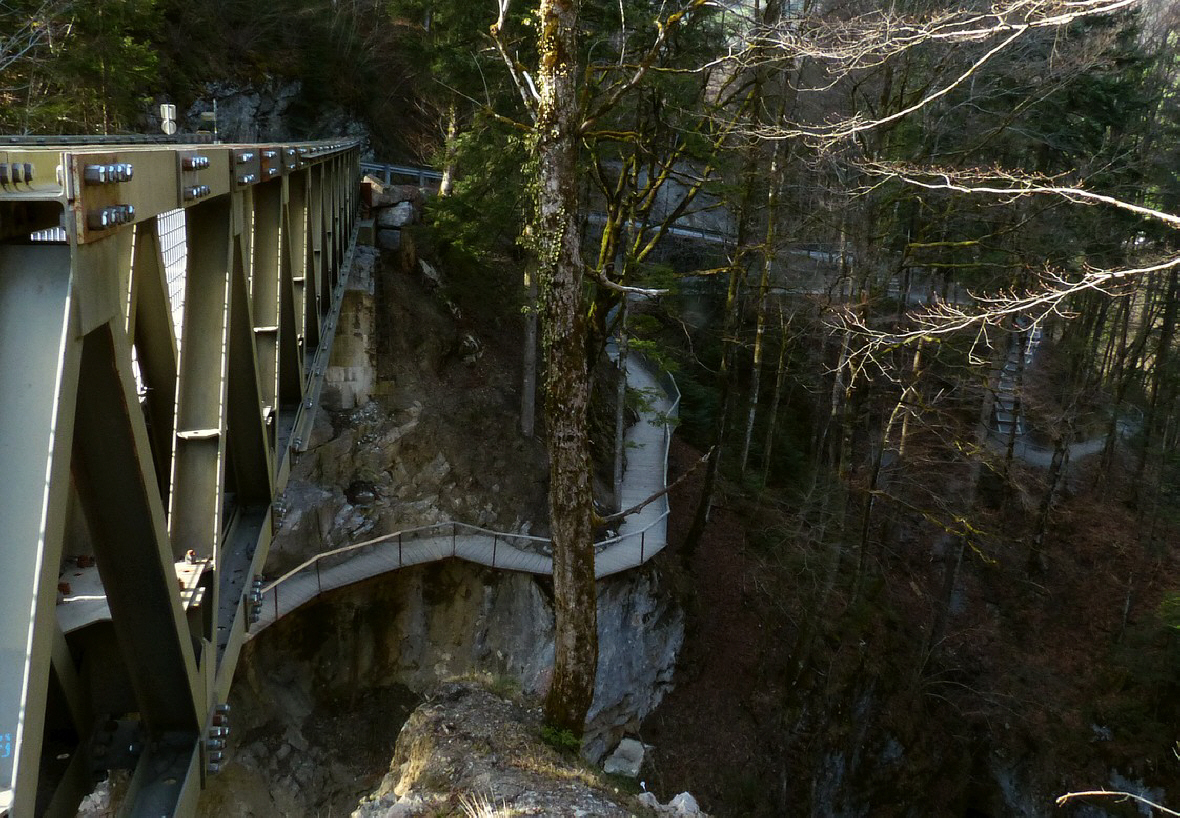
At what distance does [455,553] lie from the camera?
609 inches

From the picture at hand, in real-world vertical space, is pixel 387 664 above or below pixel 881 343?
below

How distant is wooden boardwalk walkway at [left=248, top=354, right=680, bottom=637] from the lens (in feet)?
46.1

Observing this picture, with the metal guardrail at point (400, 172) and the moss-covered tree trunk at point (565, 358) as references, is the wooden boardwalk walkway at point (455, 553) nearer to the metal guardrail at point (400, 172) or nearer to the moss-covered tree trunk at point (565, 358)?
the moss-covered tree trunk at point (565, 358)

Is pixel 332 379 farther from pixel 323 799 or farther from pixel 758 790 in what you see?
pixel 758 790

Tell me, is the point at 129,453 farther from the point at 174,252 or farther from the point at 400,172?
the point at 400,172

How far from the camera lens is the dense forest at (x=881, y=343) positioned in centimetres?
1347

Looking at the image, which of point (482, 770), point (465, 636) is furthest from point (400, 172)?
point (482, 770)

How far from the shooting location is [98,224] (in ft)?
7.57

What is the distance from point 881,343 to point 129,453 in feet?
35.1

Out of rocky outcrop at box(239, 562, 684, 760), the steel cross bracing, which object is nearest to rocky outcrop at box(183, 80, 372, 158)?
rocky outcrop at box(239, 562, 684, 760)

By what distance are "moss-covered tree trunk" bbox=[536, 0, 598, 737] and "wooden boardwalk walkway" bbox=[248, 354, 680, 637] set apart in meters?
7.41

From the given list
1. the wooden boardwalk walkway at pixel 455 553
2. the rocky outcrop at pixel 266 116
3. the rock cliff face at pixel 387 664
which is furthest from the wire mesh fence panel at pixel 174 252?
the rocky outcrop at pixel 266 116

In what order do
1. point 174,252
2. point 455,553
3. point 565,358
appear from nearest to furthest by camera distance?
1. point 174,252
2. point 565,358
3. point 455,553

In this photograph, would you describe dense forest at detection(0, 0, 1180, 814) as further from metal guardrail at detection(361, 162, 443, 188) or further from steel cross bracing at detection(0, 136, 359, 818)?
steel cross bracing at detection(0, 136, 359, 818)
